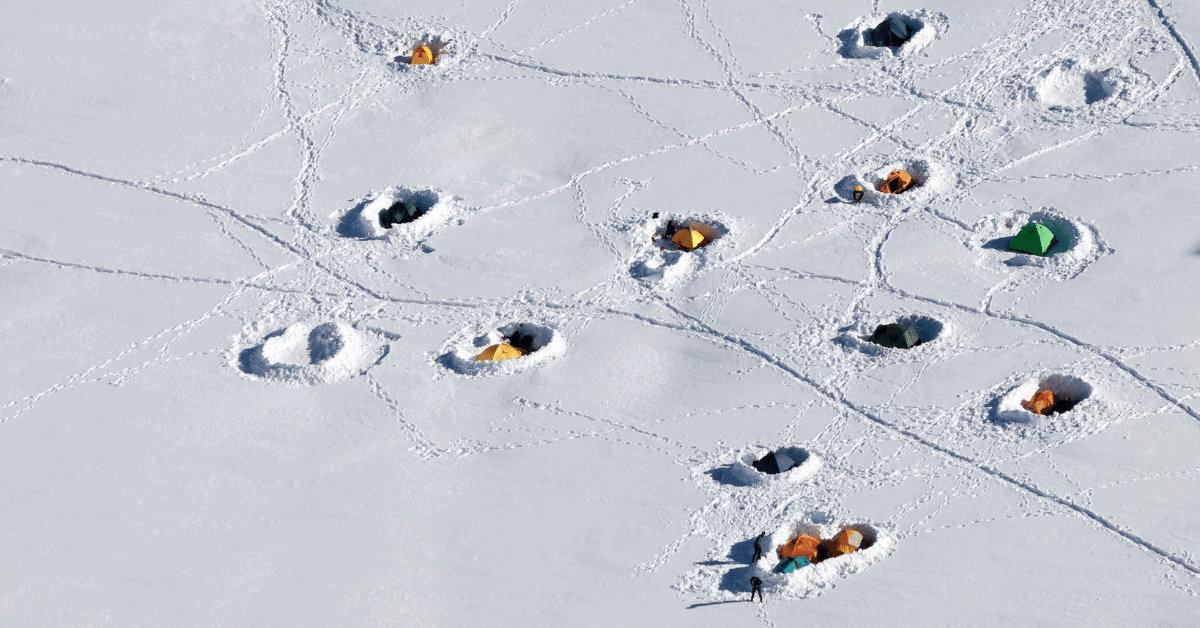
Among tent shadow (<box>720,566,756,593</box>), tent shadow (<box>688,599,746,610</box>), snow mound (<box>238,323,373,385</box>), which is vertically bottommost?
tent shadow (<box>688,599,746,610</box>)

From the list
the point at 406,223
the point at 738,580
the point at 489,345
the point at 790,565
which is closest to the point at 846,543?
the point at 790,565

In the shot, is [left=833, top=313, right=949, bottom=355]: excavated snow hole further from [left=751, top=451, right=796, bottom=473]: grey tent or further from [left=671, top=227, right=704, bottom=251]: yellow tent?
[left=671, top=227, right=704, bottom=251]: yellow tent

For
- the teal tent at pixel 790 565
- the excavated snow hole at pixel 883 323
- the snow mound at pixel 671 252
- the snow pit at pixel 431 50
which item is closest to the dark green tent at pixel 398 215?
the snow mound at pixel 671 252

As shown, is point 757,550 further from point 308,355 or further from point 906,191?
point 906,191

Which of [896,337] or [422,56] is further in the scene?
[422,56]

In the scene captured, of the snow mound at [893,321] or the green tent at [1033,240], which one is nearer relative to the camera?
the snow mound at [893,321]

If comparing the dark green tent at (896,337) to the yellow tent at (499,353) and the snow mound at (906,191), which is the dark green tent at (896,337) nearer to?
the snow mound at (906,191)

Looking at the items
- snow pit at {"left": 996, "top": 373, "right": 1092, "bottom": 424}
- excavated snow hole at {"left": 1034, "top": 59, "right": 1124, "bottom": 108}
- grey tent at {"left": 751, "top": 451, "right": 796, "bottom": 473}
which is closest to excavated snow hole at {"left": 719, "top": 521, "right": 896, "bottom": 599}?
grey tent at {"left": 751, "top": 451, "right": 796, "bottom": 473}
